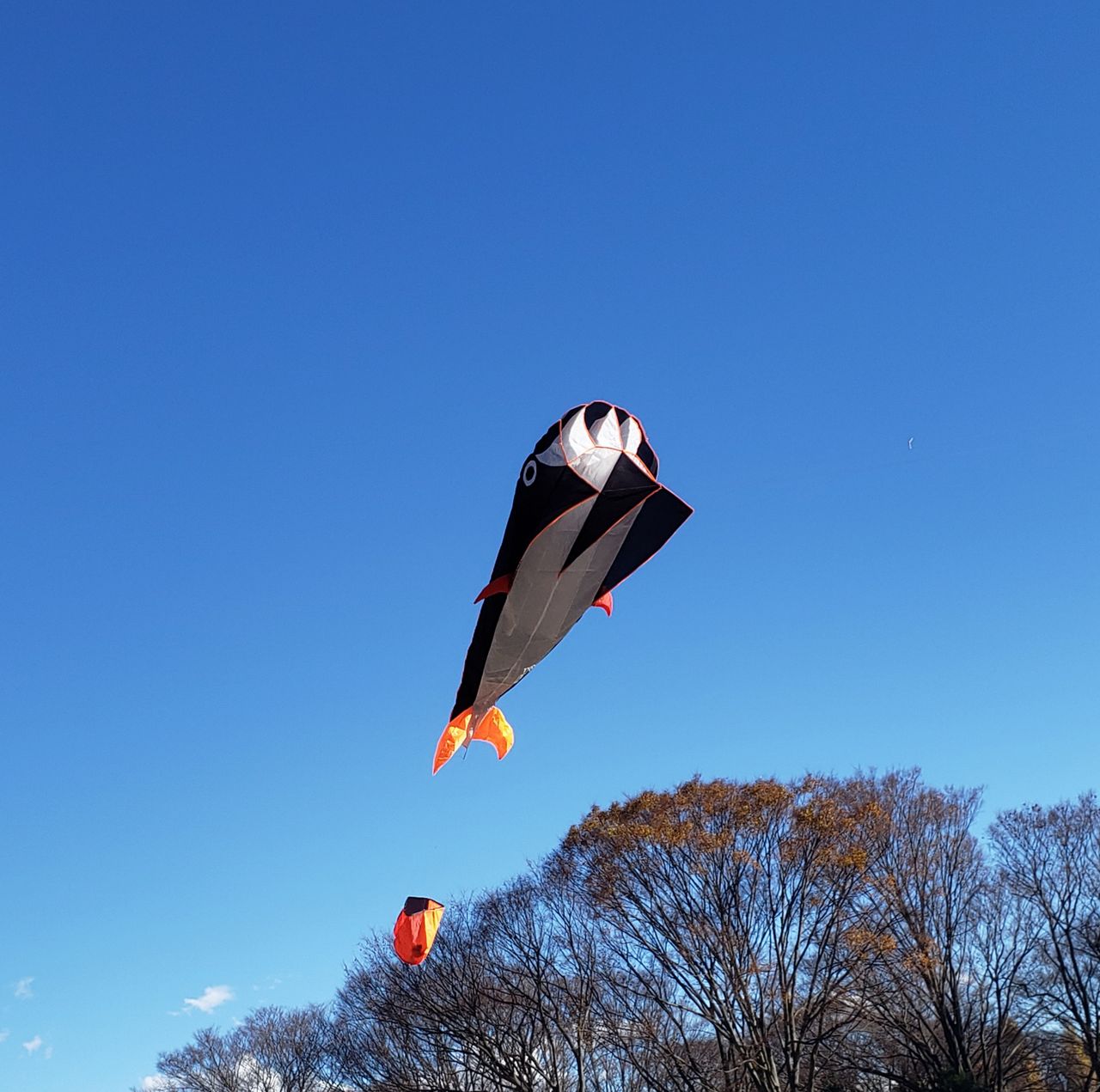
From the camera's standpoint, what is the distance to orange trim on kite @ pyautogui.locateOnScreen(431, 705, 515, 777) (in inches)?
391

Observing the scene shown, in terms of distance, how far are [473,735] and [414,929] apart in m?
15.9

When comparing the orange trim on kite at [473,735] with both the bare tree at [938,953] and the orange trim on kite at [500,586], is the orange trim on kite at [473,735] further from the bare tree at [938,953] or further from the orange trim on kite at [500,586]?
the bare tree at [938,953]

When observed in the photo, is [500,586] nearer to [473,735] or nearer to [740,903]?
[473,735]

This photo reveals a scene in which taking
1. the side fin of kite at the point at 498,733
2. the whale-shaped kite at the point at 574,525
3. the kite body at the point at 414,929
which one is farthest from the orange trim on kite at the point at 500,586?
the kite body at the point at 414,929

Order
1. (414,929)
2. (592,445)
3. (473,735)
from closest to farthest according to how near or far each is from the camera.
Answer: (592,445)
(473,735)
(414,929)

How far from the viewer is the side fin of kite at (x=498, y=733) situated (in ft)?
35.7

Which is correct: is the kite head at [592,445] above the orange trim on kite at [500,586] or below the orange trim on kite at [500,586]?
above

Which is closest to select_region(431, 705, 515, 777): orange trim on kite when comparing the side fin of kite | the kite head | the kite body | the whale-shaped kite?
the side fin of kite

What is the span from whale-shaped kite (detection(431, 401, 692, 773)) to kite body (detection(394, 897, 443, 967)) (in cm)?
1746

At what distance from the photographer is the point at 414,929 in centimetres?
2452

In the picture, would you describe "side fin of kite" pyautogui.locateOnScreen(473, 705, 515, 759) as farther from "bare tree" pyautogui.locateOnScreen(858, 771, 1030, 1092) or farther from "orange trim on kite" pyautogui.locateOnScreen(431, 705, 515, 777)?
"bare tree" pyautogui.locateOnScreen(858, 771, 1030, 1092)

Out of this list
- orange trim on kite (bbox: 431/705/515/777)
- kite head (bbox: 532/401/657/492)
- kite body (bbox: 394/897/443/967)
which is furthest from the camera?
kite body (bbox: 394/897/443/967)

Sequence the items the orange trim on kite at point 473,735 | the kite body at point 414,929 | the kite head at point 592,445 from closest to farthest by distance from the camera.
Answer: the kite head at point 592,445, the orange trim on kite at point 473,735, the kite body at point 414,929

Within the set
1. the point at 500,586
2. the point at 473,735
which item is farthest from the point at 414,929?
the point at 500,586
